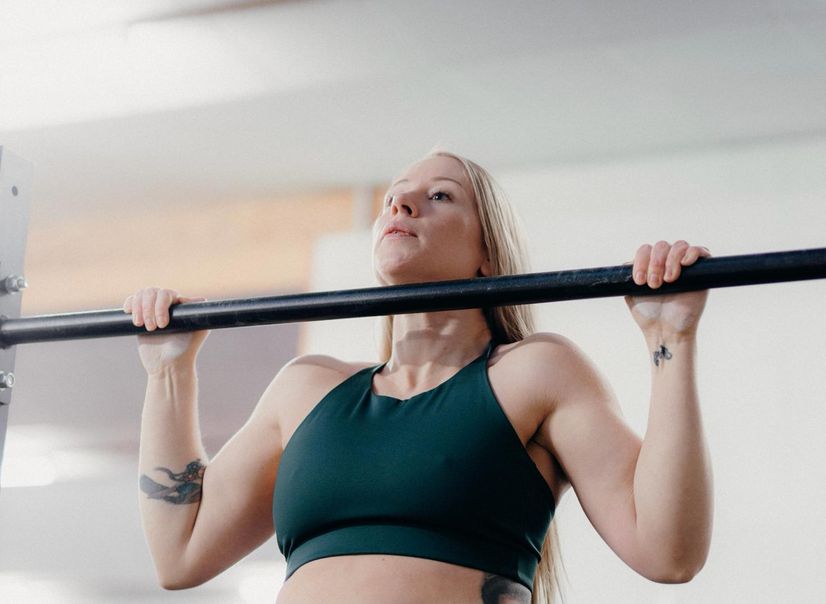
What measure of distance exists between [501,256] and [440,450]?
14.2 inches

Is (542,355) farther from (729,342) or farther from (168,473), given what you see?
(729,342)

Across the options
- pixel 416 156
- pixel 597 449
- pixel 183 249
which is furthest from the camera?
pixel 183 249

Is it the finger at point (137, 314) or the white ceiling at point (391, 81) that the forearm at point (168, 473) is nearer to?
the finger at point (137, 314)

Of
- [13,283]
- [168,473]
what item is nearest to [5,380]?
[13,283]

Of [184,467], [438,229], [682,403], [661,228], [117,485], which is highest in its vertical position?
[661,228]

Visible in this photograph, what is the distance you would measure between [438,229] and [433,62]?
1.48 meters

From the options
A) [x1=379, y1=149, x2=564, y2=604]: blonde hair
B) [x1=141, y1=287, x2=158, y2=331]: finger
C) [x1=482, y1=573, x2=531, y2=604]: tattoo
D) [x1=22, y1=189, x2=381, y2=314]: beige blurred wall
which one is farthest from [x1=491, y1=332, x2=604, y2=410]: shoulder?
[x1=22, y1=189, x2=381, y2=314]: beige blurred wall

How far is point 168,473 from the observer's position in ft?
4.71

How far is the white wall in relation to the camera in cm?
275

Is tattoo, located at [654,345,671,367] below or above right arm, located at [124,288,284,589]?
above

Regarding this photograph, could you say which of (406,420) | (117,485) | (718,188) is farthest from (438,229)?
(117,485)

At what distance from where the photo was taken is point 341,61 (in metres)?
2.84

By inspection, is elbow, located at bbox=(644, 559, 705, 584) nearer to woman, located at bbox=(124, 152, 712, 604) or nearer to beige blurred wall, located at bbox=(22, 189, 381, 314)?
woman, located at bbox=(124, 152, 712, 604)

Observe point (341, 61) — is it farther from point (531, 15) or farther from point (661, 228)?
point (661, 228)
